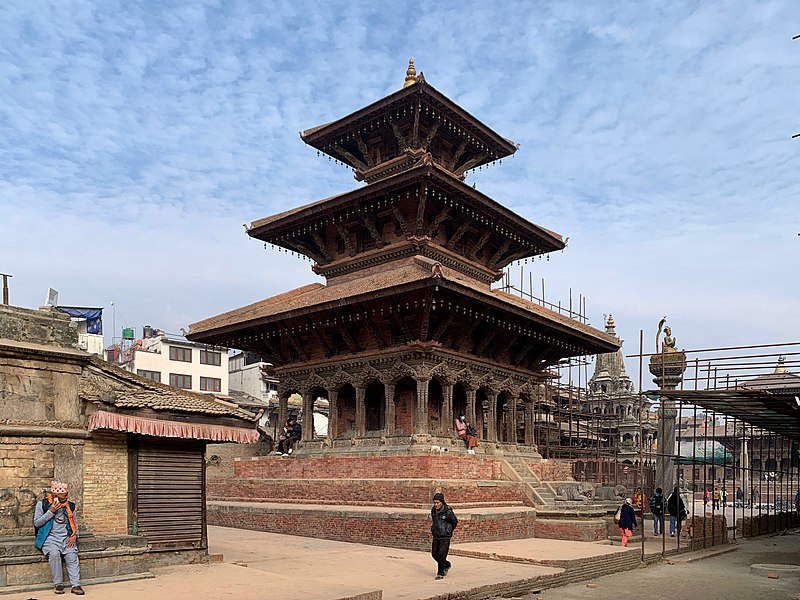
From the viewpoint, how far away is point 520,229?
1062 inches

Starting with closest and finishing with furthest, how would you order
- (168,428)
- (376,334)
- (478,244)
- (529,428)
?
1. (168,428)
2. (376,334)
3. (529,428)
4. (478,244)

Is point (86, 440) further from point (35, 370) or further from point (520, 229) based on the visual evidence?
point (520, 229)

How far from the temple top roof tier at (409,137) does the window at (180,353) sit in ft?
112

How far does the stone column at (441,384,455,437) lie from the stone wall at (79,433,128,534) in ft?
37.4

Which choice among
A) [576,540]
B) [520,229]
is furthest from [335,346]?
[576,540]

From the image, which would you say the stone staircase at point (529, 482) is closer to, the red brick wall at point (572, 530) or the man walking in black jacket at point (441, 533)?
the red brick wall at point (572, 530)

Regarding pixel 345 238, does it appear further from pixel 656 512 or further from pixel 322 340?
pixel 656 512

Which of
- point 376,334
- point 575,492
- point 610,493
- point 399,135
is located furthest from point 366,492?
point 399,135

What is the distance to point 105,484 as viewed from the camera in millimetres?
12453

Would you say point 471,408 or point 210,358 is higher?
point 210,358

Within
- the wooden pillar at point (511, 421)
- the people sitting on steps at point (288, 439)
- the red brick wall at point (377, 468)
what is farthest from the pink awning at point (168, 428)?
the wooden pillar at point (511, 421)

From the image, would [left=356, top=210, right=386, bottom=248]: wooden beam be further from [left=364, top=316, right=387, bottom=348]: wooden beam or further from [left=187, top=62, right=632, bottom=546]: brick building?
[left=364, top=316, right=387, bottom=348]: wooden beam

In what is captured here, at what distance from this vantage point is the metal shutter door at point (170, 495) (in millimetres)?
13047

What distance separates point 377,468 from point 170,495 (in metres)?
8.20
